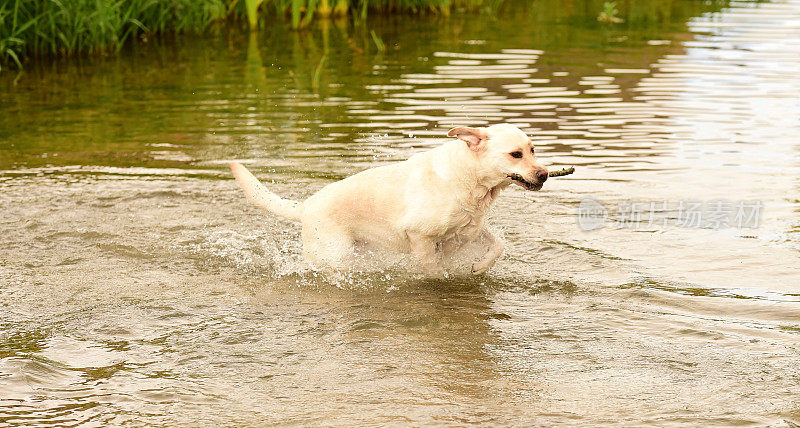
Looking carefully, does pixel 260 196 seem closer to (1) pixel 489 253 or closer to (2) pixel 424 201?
(2) pixel 424 201

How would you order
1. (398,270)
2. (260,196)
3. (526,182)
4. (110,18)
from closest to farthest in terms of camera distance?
(526,182), (260,196), (398,270), (110,18)

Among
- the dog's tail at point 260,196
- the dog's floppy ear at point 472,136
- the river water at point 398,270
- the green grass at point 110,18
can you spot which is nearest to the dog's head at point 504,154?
the dog's floppy ear at point 472,136

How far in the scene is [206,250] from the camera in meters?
6.48

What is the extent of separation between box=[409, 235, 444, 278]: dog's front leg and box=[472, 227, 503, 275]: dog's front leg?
0.23 metres

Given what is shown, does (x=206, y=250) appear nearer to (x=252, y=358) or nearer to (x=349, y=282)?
(x=349, y=282)

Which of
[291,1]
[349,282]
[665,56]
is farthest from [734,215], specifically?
[291,1]

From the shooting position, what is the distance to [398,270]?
6.07 metres

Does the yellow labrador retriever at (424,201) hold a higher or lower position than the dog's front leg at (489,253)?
higher

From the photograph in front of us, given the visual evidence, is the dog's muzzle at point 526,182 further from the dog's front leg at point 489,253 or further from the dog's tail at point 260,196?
the dog's tail at point 260,196

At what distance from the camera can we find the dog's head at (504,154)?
16.9ft

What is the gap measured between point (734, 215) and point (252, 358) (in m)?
3.69

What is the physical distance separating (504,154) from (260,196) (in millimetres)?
1566


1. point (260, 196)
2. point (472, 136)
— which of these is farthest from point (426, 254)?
point (260, 196)

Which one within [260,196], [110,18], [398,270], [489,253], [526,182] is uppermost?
[110,18]
